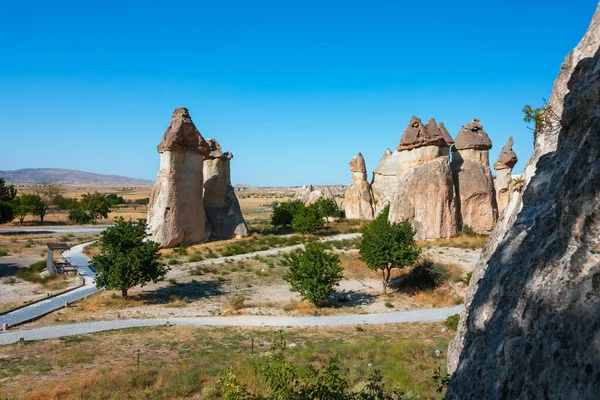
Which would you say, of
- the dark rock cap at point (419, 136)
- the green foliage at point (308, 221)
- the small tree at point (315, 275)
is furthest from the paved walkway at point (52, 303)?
the dark rock cap at point (419, 136)

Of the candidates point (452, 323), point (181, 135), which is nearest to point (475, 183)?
point (452, 323)

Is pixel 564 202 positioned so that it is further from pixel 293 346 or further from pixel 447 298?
pixel 447 298

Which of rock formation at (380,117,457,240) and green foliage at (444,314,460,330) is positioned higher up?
rock formation at (380,117,457,240)

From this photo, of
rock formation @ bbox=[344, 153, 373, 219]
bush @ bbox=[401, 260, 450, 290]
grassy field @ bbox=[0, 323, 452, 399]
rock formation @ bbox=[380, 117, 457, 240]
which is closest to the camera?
grassy field @ bbox=[0, 323, 452, 399]

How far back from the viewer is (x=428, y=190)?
25453 millimetres

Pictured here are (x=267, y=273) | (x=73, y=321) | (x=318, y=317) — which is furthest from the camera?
(x=267, y=273)

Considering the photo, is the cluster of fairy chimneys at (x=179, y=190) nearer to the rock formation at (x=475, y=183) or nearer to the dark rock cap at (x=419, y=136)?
the dark rock cap at (x=419, y=136)

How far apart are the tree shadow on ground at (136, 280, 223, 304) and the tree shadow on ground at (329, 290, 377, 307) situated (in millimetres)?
4924

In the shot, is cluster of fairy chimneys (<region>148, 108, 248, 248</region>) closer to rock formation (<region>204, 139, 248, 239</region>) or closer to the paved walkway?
rock formation (<region>204, 139, 248, 239</region>)

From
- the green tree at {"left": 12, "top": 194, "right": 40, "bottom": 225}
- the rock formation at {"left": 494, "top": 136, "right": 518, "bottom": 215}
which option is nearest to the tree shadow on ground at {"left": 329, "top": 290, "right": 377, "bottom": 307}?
the rock formation at {"left": 494, "top": 136, "right": 518, "bottom": 215}

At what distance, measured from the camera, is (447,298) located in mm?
16656

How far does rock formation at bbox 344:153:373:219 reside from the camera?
147 ft

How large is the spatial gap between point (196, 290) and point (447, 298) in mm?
10467

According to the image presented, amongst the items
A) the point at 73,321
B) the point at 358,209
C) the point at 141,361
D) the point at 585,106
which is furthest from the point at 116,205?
the point at 585,106
